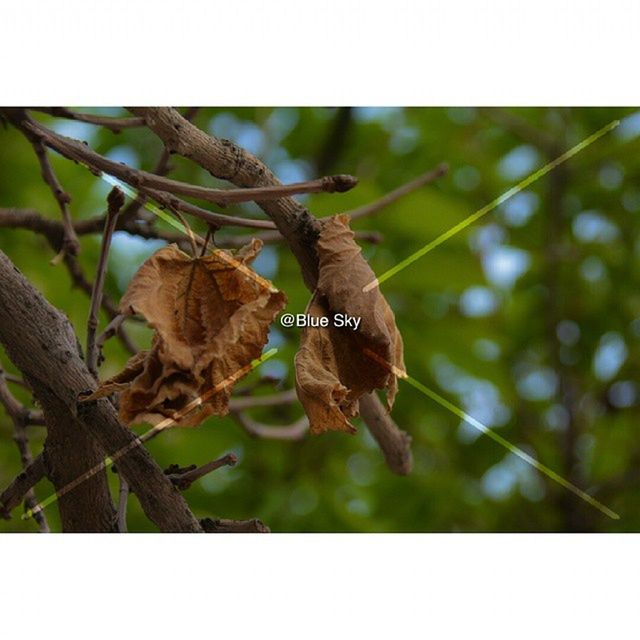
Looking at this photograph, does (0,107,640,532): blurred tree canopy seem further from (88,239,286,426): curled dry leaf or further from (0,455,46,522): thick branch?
(88,239,286,426): curled dry leaf

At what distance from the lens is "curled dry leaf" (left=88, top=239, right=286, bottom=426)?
0.50 metres

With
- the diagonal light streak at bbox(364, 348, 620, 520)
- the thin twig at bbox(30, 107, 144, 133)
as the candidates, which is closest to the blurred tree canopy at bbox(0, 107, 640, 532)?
the diagonal light streak at bbox(364, 348, 620, 520)

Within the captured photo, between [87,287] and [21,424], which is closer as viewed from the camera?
[21,424]

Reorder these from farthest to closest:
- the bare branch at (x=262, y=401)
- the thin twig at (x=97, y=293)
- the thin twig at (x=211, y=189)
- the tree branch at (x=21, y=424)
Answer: the bare branch at (x=262, y=401)
the tree branch at (x=21, y=424)
the thin twig at (x=97, y=293)
the thin twig at (x=211, y=189)

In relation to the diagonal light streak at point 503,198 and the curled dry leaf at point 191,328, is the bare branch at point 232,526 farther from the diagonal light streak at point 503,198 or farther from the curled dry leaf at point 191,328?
the diagonal light streak at point 503,198

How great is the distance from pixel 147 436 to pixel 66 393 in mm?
53

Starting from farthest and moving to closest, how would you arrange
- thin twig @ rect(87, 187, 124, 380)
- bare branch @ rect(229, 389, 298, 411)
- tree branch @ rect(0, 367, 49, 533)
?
1. bare branch @ rect(229, 389, 298, 411)
2. tree branch @ rect(0, 367, 49, 533)
3. thin twig @ rect(87, 187, 124, 380)

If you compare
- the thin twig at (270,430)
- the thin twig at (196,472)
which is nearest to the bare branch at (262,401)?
the thin twig at (270,430)

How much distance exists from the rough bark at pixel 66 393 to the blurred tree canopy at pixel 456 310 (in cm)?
24

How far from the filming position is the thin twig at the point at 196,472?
563 mm

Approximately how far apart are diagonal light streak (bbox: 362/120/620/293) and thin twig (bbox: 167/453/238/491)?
1.00ft

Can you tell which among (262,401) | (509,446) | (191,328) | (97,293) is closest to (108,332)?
(97,293)

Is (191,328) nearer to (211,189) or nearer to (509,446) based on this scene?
(211,189)

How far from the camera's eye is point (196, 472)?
1.86 feet
